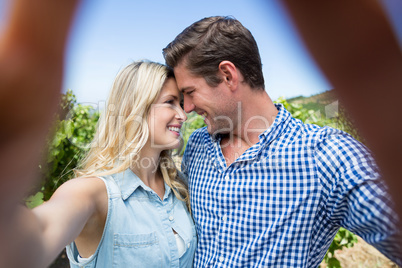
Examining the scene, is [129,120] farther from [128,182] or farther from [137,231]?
[137,231]

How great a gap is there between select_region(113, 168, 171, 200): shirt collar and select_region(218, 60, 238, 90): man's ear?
0.83m

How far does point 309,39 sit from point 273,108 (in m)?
1.73

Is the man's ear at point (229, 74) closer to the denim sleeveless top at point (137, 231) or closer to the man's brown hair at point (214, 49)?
the man's brown hair at point (214, 49)

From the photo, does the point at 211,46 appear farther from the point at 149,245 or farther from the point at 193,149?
the point at 149,245

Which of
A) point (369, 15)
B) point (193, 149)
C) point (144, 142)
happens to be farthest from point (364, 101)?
point (193, 149)

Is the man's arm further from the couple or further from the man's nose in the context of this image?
the man's nose

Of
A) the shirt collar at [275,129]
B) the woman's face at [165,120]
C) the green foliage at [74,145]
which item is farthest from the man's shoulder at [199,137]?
the green foliage at [74,145]

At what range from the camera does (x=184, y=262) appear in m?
1.60

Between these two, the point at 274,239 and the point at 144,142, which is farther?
the point at 144,142

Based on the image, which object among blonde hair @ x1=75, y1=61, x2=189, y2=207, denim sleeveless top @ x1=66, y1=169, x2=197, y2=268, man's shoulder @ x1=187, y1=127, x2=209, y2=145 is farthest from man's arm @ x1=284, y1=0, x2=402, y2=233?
man's shoulder @ x1=187, y1=127, x2=209, y2=145

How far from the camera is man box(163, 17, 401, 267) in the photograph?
54.1 inches

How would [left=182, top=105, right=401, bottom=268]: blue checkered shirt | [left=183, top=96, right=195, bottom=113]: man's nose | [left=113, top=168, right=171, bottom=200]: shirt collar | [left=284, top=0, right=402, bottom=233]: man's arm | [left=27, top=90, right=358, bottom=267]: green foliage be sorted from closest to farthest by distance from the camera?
1. [left=284, top=0, right=402, bottom=233]: man's arm
2. [left=182, top=105, right=401, bottom=268]: blue checkered shirt
3. [left=113, top=168, right=171, bottom=200]: shirt collar
4. [left=183, top=96, right=195, bottom=113]: man's nose
5. [left=27, top=90, right=358, bottom=267]: green foliage

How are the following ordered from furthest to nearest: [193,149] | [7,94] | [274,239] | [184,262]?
[193,149] < [184,262] < [274,239] < [7,94]

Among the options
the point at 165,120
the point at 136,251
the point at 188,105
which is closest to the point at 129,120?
the point at 165,120
